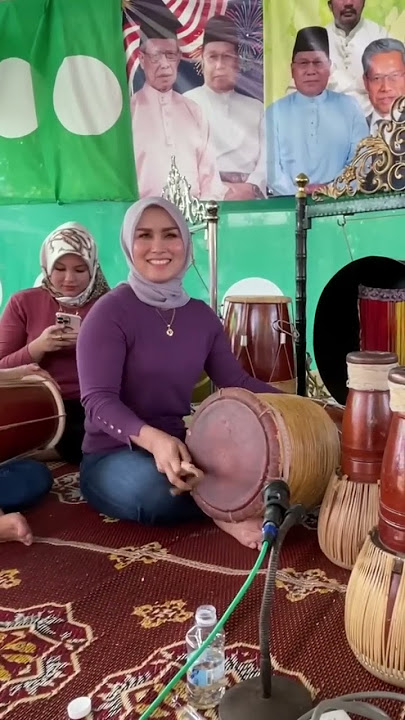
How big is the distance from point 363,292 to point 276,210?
4.24 ft

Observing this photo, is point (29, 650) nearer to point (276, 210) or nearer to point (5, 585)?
point (5, 585)

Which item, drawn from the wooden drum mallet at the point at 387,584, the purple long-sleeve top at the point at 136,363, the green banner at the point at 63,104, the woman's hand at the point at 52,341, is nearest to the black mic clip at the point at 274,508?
the wooden drum mallet at the point at 387,584

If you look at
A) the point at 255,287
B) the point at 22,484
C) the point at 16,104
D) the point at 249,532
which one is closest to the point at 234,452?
the point at 249,532

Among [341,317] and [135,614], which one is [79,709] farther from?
[341,317]

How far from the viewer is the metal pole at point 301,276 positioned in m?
2.25

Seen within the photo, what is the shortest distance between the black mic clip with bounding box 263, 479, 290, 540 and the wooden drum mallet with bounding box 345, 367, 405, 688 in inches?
8.2

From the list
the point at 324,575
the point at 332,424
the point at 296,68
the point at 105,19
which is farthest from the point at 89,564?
the point at 105,19

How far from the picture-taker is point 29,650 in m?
1.03

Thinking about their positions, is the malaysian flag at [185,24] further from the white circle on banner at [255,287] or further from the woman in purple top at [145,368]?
the woman in purple top at [145,368]

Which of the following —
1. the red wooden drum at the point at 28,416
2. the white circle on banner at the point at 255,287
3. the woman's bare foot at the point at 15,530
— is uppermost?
the white circle on banner at the point at 255,287

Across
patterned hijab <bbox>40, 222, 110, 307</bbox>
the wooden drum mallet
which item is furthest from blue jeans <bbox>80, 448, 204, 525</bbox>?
patterned hijab <bbox>40, 222, 110, 307</bbox>

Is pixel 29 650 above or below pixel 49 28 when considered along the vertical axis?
below

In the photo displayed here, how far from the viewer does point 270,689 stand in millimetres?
850

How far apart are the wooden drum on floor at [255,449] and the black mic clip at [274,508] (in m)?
0.47
